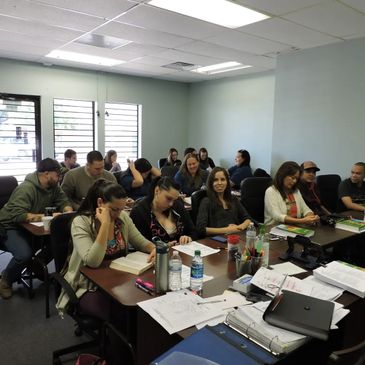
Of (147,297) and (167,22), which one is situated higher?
(167,22)

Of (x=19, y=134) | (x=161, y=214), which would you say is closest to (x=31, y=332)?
(x=161, y=214)

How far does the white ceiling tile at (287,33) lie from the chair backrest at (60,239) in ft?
9.96

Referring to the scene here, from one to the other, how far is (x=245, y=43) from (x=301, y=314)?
4.06 metres

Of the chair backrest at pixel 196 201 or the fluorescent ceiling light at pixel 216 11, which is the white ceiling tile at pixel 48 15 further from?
the chair backrest at pixel 196 201

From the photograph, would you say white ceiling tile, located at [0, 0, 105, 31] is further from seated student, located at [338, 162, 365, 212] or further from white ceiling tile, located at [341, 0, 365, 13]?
seated student, located at [338, 162, 365, 212]

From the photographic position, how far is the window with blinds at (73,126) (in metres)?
6.76

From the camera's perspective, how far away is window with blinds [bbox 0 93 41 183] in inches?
244

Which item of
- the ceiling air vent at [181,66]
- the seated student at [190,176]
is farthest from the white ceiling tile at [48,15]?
the ceiling air vent at [181,66]

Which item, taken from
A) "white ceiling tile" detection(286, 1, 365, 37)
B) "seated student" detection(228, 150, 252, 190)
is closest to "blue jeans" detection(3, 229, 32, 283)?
"white ceiling tile" detection(286, 1, 365, 37)

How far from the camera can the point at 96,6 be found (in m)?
3.39

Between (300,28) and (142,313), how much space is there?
3.75m

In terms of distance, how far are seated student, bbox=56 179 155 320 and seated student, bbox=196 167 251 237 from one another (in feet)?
3.12

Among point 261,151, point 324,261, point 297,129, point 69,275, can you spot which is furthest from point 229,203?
point 261,151

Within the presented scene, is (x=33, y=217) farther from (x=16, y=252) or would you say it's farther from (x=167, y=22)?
(x=167, y=22)
